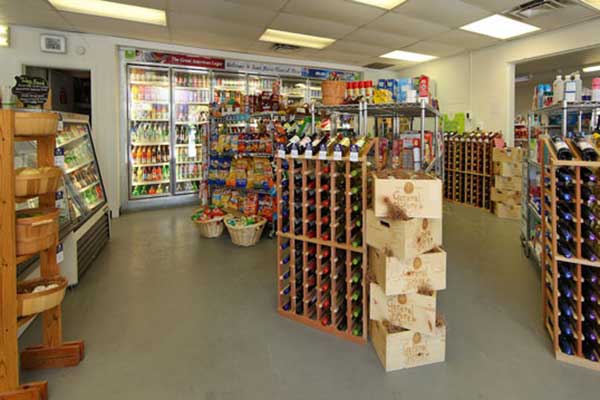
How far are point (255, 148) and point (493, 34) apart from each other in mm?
5015

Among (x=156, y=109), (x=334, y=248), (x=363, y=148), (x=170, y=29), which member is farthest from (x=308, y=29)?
(x=334, y=248)

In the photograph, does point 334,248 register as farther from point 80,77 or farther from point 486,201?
point 80,77

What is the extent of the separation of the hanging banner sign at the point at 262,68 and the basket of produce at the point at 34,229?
6.64m

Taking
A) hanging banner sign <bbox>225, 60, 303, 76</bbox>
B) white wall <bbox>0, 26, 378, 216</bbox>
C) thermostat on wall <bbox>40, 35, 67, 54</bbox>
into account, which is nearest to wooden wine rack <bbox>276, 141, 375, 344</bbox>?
white wall <bbox>0, 26, 378, 216</bbox>

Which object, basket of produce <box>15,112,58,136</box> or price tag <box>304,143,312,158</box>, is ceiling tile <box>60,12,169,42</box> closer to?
basket of produce <box>15,112,58,136</box>

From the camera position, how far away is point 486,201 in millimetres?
7254

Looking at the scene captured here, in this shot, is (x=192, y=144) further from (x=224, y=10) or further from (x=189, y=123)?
(x=224, y=10)

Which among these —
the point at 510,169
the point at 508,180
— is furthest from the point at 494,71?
the point at 508,180

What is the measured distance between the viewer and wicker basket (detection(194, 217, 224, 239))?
17.3ft

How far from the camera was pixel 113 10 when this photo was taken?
5.71 m

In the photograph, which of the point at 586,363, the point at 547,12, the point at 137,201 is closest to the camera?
the point at 586,363

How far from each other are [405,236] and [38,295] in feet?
6.57

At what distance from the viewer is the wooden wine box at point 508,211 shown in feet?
21.1

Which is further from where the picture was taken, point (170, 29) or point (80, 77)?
point (80, 77)
